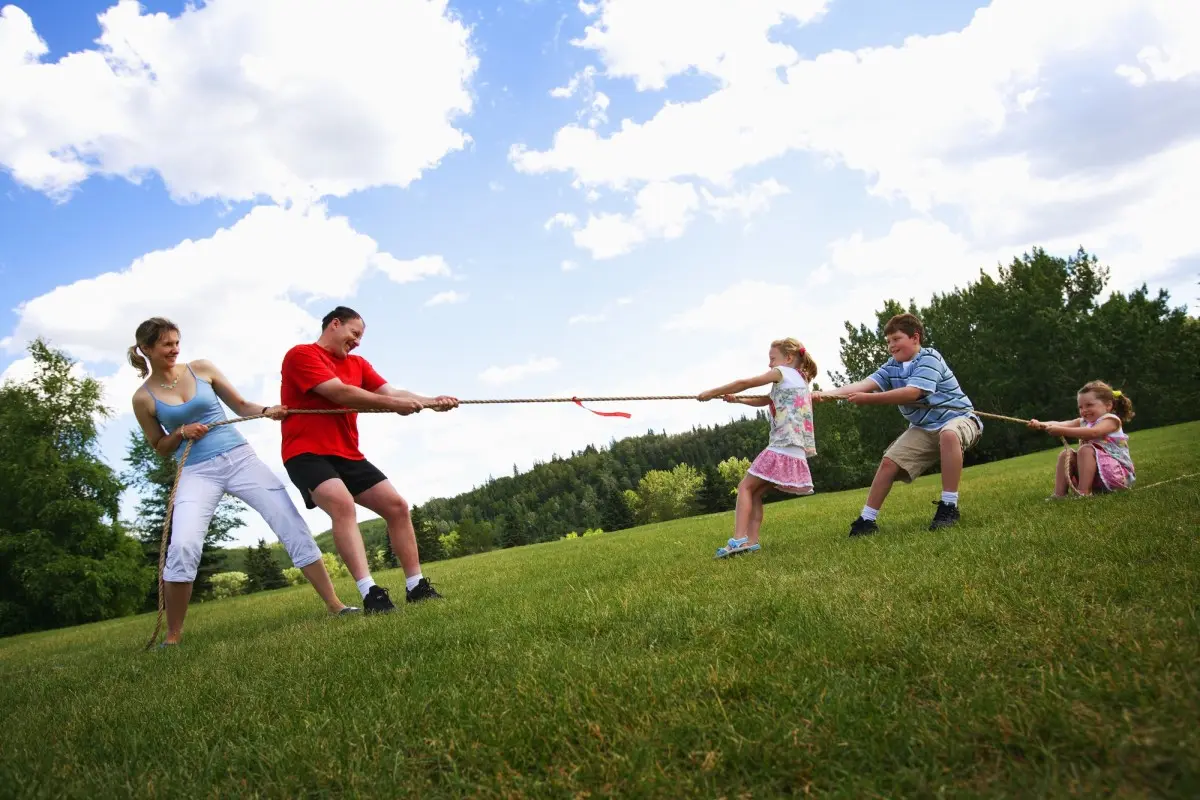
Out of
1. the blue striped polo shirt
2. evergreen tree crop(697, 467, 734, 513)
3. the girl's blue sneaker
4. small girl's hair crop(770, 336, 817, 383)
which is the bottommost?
evergreen tree crop(697, 467, 734, 513)

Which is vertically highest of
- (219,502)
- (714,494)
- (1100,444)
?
(219,502)

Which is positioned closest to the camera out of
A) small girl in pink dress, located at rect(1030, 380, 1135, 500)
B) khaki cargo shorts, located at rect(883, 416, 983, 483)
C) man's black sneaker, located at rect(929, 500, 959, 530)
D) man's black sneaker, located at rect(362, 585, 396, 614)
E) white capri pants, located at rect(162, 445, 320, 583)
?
white capri pants, located at rect(162, 445, 320, 583)

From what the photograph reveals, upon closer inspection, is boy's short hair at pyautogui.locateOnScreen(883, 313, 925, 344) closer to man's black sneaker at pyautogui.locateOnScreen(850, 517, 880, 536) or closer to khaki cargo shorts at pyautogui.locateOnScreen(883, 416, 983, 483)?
khaki cargo shorts at pyautogui.locateOnScreen(883, 416, 983, 483)

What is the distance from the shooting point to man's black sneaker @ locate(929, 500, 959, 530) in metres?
6.45

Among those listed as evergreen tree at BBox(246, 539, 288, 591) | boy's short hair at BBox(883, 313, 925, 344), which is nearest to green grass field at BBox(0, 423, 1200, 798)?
boy's short hair at BBox(883, 313, 925, 344)

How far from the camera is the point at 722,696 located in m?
2.46

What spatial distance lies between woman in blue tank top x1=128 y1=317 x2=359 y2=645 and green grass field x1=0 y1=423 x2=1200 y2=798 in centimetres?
110

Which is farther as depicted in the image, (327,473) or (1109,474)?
(1109,474)

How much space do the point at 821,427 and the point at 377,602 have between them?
53767 millimetres

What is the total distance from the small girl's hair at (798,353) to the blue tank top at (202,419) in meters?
5.02

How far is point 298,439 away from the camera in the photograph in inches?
235

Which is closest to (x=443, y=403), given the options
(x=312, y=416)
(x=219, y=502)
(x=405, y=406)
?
(x=405, y=406)

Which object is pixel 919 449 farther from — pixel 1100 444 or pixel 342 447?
pixel 342 447

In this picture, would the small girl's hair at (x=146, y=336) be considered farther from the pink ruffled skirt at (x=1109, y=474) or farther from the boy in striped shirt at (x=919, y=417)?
the pink ruffled skirt at (x=1109, y=474)
